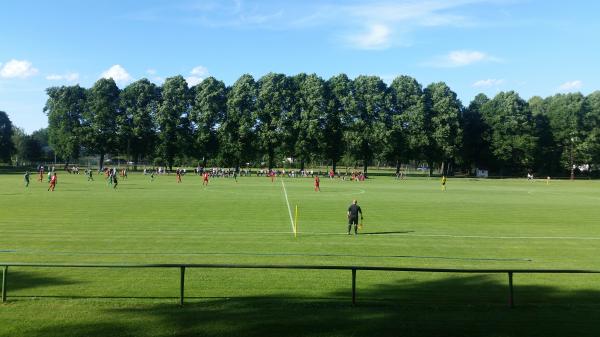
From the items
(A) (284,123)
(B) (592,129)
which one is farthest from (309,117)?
(B) (592,129)

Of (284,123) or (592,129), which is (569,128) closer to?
(592,129)

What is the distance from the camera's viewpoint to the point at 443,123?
96688 millimetres

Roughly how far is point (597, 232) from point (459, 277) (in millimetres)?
14557

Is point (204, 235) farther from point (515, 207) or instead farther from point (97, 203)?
point (515, 207)

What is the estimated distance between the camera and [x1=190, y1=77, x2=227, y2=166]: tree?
95125 mm

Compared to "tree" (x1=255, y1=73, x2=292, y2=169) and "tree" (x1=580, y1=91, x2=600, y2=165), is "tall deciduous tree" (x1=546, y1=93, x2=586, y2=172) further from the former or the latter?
"tree" (x1=255, y1=73, x2=292, y2=169)

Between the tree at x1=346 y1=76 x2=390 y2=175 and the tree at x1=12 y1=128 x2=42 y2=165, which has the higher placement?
the tree at x1=346 y1=76 x2=390 y2=175

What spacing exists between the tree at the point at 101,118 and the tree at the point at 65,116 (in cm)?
151

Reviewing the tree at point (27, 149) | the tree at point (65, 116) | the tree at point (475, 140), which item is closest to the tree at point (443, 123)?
the tree at point (475, 140)

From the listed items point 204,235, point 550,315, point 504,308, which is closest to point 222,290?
point 504,308

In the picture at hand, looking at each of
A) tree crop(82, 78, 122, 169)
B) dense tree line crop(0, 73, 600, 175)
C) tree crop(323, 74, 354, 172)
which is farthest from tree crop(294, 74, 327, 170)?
tree crop(82, 78, 122, 169)

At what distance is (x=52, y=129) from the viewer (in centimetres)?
9775

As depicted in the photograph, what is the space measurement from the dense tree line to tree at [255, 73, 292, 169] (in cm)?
21

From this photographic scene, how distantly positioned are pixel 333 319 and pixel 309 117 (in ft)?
289
